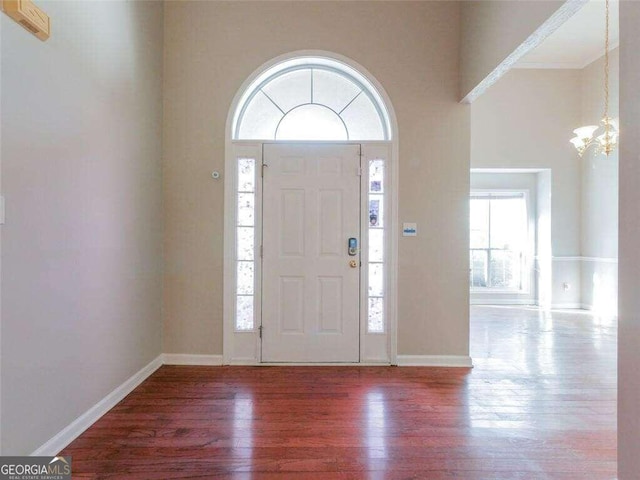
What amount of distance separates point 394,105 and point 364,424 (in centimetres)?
271

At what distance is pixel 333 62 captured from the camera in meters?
3.44

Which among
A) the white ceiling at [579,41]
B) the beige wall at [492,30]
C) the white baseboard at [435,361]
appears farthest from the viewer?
the white ceiling at [579,41]

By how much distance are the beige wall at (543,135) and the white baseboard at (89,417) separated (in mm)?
6141

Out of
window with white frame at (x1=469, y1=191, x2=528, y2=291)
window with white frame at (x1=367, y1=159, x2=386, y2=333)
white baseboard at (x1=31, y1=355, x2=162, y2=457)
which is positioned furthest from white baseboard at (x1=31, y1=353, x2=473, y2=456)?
window with white frame at (x1=469, y1=191, x2=528, y2=291)

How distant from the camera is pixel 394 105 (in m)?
3.39

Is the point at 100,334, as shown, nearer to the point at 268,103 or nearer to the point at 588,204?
the point at 268,103

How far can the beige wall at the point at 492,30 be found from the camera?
2184mm

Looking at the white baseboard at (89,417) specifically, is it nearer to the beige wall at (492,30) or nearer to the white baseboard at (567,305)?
the beige wall at (492,30)

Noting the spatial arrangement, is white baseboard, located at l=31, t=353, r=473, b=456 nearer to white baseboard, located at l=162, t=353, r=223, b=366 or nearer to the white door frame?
white baseboard, located at l=162, t=353, r=223, b=366

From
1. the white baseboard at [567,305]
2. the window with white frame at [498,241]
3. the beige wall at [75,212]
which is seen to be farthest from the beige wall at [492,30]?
the white baseboard at [567,305]

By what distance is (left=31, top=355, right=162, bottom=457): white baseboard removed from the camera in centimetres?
191

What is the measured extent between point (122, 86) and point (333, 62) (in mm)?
1851

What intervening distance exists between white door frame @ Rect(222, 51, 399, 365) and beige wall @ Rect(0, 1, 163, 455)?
66cm

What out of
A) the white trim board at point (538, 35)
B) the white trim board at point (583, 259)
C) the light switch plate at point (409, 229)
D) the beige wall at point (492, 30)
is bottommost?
the white trim board at point (583, 259)
